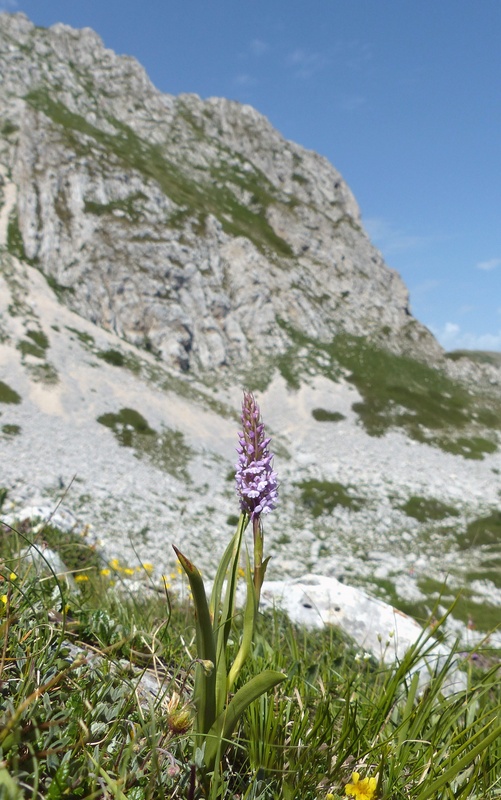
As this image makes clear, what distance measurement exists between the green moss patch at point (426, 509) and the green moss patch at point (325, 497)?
3.62 metres

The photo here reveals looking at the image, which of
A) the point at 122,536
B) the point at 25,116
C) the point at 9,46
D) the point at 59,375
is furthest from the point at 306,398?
the point at 9,46

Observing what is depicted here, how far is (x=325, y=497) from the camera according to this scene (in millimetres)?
34000

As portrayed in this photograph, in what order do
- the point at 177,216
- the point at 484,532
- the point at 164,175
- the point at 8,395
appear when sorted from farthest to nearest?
the point at 164,175 → the point at 177,216 → the point at 8,395 → the point at 484,532

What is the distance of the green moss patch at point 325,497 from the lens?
3262cm

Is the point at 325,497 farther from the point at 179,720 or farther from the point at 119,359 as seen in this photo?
the point at 179,720

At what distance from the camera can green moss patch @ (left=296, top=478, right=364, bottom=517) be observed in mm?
32625

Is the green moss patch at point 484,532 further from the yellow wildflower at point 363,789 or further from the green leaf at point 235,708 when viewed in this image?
the green leaf at point 235,708

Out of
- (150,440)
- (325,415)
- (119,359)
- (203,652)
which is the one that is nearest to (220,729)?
(203,652)

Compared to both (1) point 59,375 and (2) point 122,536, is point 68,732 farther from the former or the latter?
(1) point 59,375

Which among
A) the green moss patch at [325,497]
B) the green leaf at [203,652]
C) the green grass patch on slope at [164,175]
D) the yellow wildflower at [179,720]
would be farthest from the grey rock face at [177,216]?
the green leaf at [203,652]

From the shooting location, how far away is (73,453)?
2944 centimetres

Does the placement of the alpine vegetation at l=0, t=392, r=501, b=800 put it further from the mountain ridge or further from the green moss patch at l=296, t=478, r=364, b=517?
the green moss patch at l=296, t=478, r=364, b=517

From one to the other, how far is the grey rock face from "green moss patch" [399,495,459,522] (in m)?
29.5

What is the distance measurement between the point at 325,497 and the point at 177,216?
156 ft
